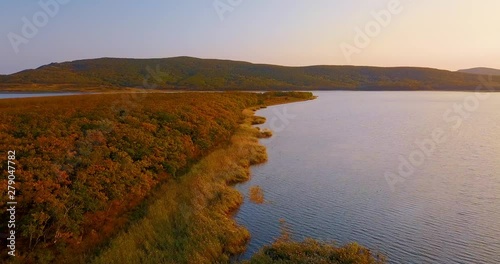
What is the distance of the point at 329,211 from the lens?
1848 centimetres

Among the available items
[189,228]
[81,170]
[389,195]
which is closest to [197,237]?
[189,228]

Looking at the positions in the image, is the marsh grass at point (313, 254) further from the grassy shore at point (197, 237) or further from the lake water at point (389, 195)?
the lake water at point (389, 195)

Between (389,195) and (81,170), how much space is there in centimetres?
1550

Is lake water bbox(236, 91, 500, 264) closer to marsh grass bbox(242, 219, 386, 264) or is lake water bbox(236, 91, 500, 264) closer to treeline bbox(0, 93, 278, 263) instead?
marsh grass bbox(242, 219, 386, 264)

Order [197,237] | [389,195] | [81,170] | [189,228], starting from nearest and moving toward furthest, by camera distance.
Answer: [197,237] < [81,170] < [189,228] < [389,195]

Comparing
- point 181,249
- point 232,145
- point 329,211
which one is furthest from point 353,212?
Result: point 232,145

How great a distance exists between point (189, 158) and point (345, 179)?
388 inches

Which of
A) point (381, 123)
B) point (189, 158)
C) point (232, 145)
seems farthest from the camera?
point (381, 123)

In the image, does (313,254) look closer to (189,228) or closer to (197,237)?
(197,237)

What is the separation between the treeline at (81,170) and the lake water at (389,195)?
505cm

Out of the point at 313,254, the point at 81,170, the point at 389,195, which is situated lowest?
the point at 389,195

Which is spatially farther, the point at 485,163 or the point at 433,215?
the point at 485,163

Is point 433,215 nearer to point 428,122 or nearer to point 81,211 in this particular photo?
point 81,211

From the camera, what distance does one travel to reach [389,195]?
21.2 m
